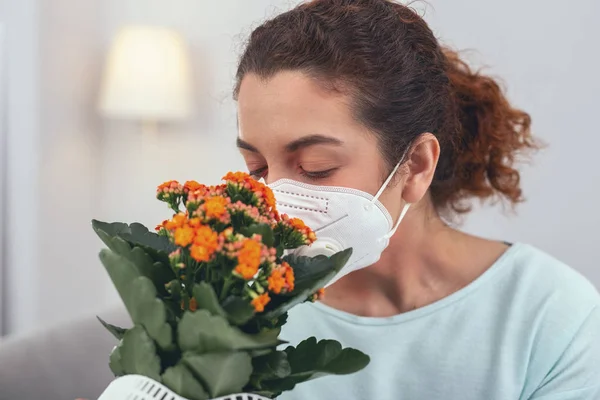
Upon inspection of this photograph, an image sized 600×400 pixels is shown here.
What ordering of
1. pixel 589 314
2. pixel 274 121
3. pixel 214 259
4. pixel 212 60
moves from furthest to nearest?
pixel 212 60, pixel 589 314, pixel 274 121, pixel 214 259

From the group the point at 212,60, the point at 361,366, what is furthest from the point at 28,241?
the point at 361,366

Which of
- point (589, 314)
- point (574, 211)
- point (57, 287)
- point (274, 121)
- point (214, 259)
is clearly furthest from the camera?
point (57, 287)

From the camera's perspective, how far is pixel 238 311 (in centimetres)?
51

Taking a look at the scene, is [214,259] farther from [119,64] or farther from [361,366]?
[119,64]

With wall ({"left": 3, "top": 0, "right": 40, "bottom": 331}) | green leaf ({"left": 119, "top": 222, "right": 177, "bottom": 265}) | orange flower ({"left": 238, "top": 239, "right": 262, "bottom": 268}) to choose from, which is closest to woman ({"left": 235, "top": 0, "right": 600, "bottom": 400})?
green leaf ({"left": 119, "top": 222, "right": 177, "bottom": 265})

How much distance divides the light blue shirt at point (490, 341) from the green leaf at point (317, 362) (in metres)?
0.50

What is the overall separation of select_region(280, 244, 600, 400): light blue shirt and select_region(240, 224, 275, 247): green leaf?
1.99 ft

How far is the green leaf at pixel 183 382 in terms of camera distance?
0.52 metres

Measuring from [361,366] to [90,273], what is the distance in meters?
2.10

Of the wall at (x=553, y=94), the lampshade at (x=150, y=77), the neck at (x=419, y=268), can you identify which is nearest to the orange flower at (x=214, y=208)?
the neck at (x=419, y=268)

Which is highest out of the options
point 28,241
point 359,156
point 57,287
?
point 359,156

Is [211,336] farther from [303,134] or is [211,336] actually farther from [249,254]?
[303,134]

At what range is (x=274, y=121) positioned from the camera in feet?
2.94

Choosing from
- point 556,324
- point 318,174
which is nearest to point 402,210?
point 318,174
